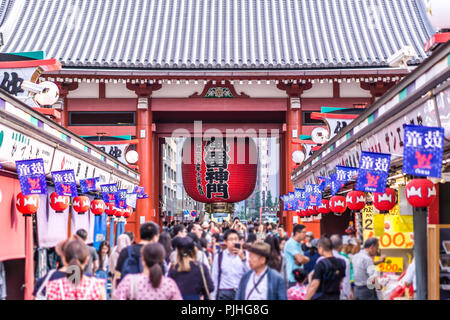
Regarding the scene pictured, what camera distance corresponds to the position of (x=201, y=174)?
25.1m

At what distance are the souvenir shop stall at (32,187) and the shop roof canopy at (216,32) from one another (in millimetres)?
7803

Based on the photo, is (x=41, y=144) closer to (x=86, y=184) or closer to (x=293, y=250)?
(x=86, y=184)

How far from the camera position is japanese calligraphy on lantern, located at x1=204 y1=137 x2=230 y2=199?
25.0m

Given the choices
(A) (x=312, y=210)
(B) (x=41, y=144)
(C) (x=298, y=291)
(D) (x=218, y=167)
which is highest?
(D) (x=218, y=167)

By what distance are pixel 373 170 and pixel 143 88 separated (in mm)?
13655

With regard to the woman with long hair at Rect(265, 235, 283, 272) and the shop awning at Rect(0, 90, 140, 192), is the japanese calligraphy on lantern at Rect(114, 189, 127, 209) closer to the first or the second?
the shop awning at Rect(0, 90, 140, 192)

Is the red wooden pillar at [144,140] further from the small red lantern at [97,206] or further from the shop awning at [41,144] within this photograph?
the small red lantern at [97,206]

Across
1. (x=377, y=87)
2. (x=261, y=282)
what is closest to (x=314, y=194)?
(x=377, y=87)

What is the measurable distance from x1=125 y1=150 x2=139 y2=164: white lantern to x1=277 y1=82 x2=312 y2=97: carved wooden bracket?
17.5 feet

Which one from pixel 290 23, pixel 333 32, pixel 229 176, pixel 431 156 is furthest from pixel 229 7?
pixel 431 156

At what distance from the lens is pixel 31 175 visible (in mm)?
8875
